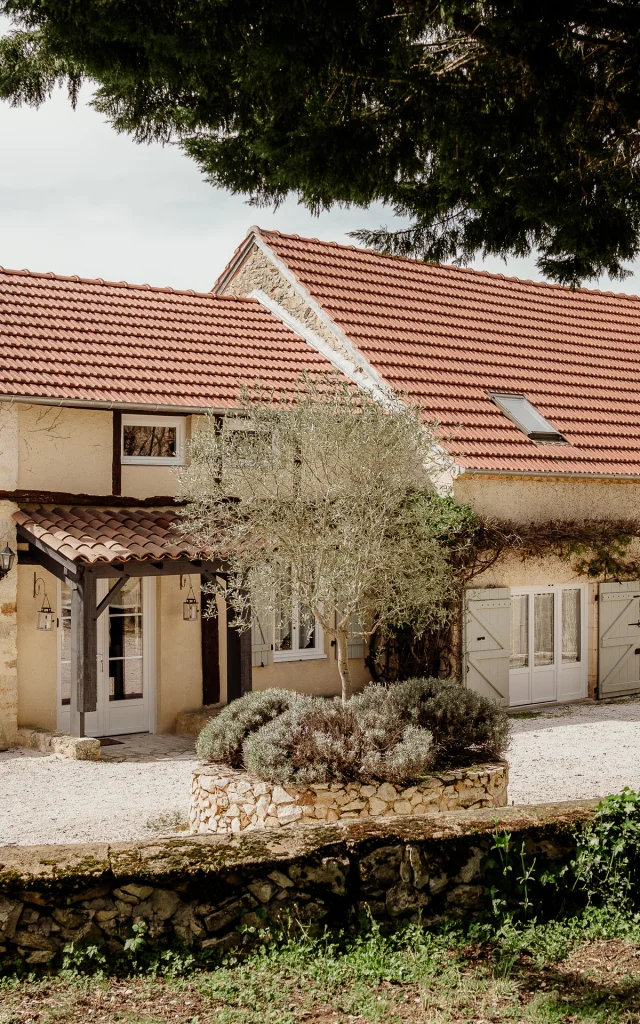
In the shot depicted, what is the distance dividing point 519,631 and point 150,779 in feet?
23.5

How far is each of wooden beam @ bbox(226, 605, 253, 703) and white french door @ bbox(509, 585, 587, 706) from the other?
4.51 metres

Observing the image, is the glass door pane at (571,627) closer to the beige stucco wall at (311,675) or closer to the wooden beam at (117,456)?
the beige stucco wall at (311,675)

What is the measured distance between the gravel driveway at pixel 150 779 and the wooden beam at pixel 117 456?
137 inches

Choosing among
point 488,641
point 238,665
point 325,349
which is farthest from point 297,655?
point 325,349

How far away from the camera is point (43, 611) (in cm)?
1305

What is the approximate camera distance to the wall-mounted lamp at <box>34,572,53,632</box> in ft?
42.4

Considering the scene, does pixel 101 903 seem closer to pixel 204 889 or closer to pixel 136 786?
pixel 204 889

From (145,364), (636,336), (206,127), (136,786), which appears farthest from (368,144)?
(636,336)

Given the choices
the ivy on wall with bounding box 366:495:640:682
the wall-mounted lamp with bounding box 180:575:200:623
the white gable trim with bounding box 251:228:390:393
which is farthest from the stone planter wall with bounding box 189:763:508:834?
the white gable trim with bounding box 251:228:390:393

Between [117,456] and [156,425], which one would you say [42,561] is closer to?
[117,456]

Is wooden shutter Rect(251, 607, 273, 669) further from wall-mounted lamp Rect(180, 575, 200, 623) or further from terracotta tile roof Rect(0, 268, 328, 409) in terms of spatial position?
terracotta tile roof Rect(0, 268, 328, 409)

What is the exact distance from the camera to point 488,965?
202 inches

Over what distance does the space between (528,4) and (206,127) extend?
1.85 meters

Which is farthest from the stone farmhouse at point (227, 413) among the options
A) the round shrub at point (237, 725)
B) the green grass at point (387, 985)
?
the green grass at point (387, 985)
